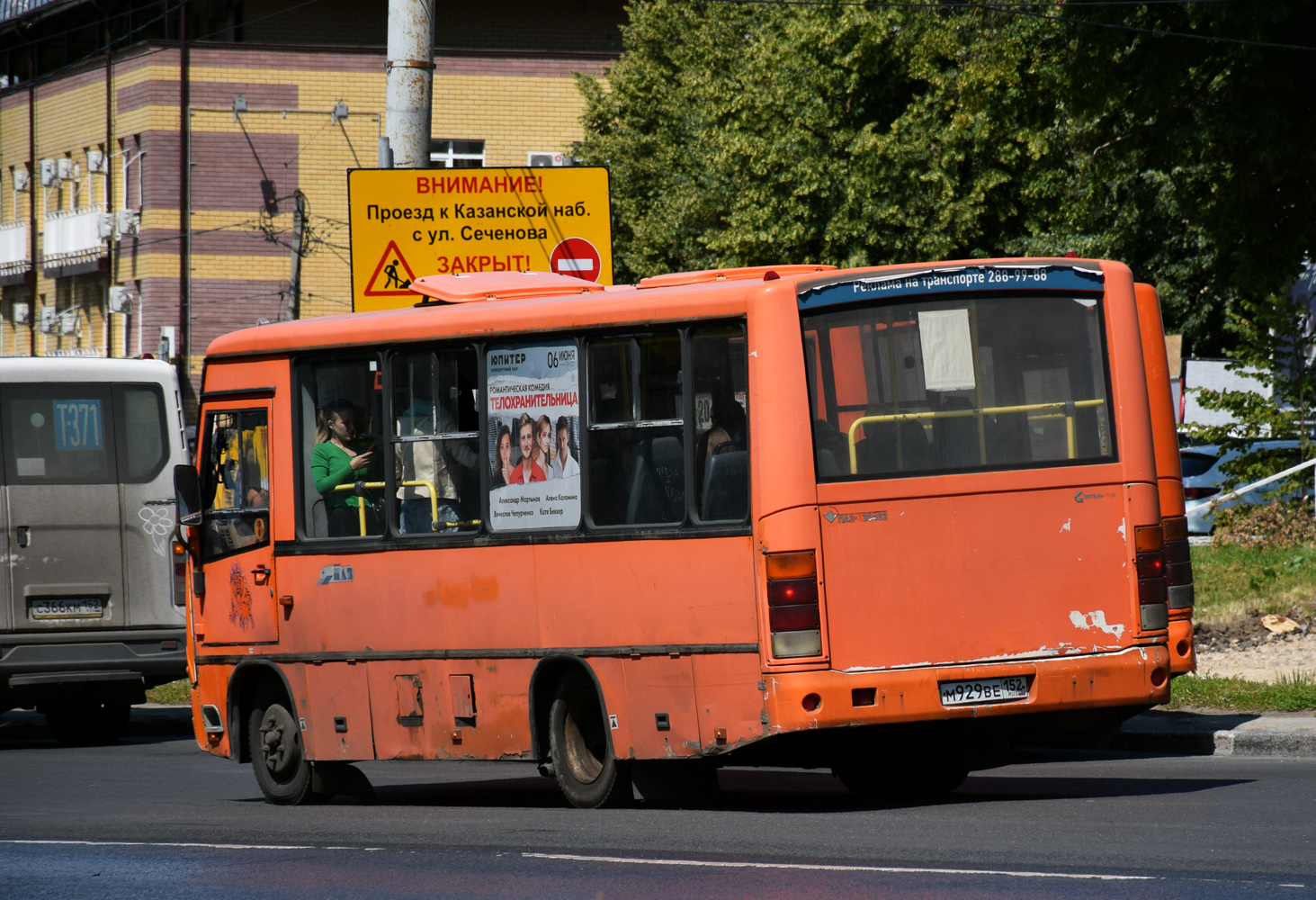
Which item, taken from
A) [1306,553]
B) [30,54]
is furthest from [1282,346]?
[30,54]

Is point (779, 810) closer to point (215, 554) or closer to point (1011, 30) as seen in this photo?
point (215, 554)

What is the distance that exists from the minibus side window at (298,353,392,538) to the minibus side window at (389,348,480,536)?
13 centimetres

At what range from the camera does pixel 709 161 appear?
129 ft

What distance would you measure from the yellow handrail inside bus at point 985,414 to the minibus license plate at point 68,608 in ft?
28.3

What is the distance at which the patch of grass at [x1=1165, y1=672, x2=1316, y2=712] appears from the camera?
12797 millimetres

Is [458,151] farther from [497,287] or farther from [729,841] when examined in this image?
[729,841]

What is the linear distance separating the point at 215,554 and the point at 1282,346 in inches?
542

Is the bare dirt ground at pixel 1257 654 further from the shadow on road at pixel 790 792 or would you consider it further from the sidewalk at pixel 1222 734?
the shadow on road at pixel 790 792

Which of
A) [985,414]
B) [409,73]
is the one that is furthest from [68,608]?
[985,414]

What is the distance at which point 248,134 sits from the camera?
49156 millimetres

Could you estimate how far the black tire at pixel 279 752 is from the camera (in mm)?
11406

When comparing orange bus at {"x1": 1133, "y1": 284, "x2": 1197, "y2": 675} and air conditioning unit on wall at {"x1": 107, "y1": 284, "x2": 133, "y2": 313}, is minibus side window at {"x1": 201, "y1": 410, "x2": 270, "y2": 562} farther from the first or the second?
air conditioning unit on wall at {"x1": 107, "y1": 284, "x2": 133, "y2": 313}

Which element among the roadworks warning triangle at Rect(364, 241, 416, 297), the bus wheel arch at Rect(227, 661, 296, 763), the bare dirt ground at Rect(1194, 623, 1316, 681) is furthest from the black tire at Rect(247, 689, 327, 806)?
the bare dirt ground at Rect(1194, 623, 1316, 681)

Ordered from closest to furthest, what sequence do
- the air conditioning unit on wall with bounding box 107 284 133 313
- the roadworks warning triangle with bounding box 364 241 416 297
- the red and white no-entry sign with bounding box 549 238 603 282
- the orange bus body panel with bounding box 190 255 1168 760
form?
the orange bus body panel with bounding box 190 255 1168 760
the roadworks warning triangle with bounding box 364 241 416 297
the red and white no-entry sign with bounding box 549 238 603 282
the air conditioning unit on wall with bounding box 107 284 133 313
